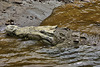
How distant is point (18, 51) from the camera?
501 centimetres

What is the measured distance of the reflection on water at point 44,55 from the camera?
408cm

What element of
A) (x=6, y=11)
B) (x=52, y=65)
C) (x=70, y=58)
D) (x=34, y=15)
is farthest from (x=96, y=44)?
(x=6, y=11)

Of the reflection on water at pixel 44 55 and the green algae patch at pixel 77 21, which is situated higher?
the green algae patch at pixel 77 21

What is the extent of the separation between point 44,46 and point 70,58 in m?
1.29

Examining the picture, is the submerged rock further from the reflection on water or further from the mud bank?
the mud bank

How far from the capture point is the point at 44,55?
15.3 feet

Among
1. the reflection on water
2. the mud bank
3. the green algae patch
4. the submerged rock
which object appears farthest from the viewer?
the mud bank

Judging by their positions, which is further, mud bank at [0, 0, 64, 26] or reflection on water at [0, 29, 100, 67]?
mud bank at [0, 0, 64, 26]

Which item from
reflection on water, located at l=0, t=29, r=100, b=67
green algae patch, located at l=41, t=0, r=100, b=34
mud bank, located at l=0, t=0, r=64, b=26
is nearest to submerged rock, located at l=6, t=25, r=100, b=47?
reflection on water, located at l=0, t=29, r=100, b=67

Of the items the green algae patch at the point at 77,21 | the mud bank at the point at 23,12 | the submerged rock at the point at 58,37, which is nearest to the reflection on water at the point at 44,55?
the submerged rock at the point at 58,37

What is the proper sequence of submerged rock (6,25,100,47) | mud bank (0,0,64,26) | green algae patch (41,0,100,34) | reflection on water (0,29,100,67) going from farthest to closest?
mud bank (0,0,64,26)
green algae patch (41,0,100,34)
submerged rock (6,25,100,47)
reflection on water (0,29,100,67)

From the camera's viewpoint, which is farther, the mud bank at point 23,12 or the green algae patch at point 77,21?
the mud bank at point 23,12

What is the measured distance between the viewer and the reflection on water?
4.08 m

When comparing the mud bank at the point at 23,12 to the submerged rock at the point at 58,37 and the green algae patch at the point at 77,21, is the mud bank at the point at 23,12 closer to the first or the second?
the green algae patch at the point at 77,21
